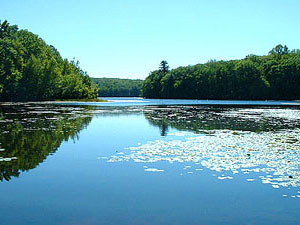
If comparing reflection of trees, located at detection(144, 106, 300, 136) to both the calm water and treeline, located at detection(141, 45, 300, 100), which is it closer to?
the calm water

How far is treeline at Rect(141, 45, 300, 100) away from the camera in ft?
403

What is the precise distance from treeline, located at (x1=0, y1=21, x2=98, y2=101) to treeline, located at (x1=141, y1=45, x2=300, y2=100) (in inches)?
2208

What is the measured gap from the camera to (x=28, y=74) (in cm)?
9331

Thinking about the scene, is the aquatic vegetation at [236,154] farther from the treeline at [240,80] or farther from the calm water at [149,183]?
the treeline at [240,80]

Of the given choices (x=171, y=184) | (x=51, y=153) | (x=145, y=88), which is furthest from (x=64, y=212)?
(x=145, y=88)

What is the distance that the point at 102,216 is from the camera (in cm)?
718

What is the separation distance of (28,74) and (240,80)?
83071 millimetres

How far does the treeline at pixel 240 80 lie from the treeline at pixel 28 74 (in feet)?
184

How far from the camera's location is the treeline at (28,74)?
82.8m

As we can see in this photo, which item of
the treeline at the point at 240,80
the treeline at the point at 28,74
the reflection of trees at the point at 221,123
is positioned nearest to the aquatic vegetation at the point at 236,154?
the reflection of trees at the point at 221,123

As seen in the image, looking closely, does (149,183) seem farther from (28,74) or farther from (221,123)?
(28,74)

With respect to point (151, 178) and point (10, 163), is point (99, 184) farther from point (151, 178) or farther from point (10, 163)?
point (10, 163)

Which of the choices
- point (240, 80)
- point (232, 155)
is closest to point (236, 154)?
point (232, 155)

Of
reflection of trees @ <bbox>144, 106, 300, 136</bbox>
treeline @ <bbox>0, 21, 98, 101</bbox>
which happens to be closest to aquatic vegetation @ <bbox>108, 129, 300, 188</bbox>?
reflection of trees @ <bbox>144, 106, 300, 136</bbox>
